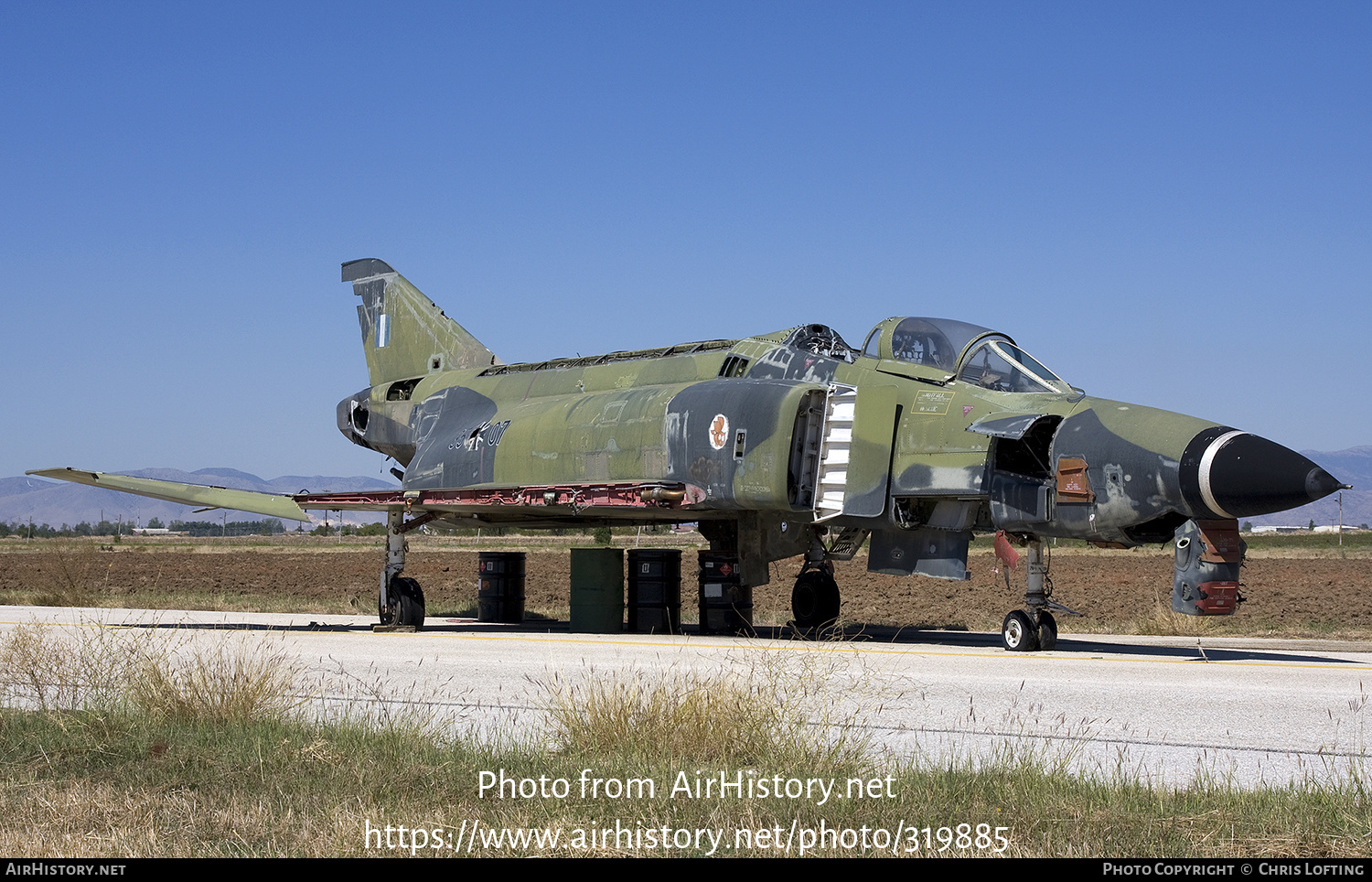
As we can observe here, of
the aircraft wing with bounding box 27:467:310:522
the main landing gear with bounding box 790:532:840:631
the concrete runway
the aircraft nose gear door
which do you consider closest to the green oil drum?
the concrete runway

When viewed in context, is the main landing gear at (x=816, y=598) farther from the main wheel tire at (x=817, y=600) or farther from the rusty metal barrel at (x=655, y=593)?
the rusty metal barrel at (x=655, y=593)

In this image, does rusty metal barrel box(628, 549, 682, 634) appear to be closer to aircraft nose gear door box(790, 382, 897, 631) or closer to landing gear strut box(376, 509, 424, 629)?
aircraft nose gear door box(790, 382, 897, 631)

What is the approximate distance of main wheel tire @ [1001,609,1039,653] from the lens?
1362cm

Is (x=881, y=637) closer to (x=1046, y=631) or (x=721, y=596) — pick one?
(x=721, y=596)

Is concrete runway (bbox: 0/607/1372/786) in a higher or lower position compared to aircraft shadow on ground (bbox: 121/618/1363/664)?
higher

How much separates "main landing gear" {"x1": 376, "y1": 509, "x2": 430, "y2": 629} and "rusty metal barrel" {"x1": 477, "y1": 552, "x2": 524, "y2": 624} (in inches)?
57.8

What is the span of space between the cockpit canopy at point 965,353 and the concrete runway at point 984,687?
3.09m

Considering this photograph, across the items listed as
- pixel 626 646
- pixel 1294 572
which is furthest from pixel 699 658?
pixel 1294 572

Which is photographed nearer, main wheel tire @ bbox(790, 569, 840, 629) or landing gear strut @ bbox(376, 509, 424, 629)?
landing gear strut @ bbox(376, 509, 424, 629)

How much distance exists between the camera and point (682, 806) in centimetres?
565

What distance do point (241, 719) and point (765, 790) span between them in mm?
3991

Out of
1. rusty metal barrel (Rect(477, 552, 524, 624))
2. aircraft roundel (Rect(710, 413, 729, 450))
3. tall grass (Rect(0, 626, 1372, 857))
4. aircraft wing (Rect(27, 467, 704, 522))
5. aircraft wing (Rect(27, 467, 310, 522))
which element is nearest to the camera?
tall grass (Rect(0, 626, 1372, 857))

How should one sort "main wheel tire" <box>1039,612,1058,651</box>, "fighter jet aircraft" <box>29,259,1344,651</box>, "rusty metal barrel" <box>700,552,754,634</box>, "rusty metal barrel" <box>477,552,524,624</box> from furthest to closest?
"rusty metal barrel" <box>477,552,524,624</box> < "rusty metal barrel" <box>700,552,754,634</box> < "main wheel tire" <box>1039,612,1058,651</box> < "fighter jet aircraft" <box>29,259,1344,651</box>

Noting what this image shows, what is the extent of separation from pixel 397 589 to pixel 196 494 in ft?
13.9
